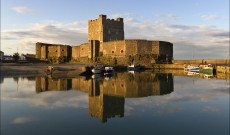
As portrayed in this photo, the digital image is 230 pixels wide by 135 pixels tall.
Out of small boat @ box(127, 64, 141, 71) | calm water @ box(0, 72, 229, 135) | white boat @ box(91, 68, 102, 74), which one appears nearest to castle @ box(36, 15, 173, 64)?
small boat @ box(127, 64, 141, 71)

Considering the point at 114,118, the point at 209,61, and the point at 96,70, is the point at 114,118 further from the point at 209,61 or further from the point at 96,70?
the point at 209,61

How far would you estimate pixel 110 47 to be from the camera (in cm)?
5394

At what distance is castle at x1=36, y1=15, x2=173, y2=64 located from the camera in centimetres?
5281

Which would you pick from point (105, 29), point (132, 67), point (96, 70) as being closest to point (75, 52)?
point (105, 29)

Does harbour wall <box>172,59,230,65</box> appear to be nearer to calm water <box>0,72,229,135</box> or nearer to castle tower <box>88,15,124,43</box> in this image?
castle tower <box>88,15,124,43</box>

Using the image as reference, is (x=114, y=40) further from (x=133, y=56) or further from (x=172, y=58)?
(x=172, y=58)

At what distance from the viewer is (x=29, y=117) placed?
9.22 meters

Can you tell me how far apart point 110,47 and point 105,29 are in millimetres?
4274

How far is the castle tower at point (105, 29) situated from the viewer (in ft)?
181

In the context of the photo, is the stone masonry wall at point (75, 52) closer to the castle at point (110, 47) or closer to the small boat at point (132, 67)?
the castle at point (110, 47)

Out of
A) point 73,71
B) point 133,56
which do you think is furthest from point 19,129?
point 133,56

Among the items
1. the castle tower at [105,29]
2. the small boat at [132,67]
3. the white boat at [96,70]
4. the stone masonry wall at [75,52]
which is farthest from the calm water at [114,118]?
the stone masonry wall at [75,52]

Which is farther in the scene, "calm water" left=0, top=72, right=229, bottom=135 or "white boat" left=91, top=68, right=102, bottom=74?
"white boat" left=91, top=68, right=102, bottom=74

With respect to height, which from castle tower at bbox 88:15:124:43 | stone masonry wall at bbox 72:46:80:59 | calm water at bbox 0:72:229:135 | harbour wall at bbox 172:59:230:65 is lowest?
calm water at bbox 0:72:229:135
